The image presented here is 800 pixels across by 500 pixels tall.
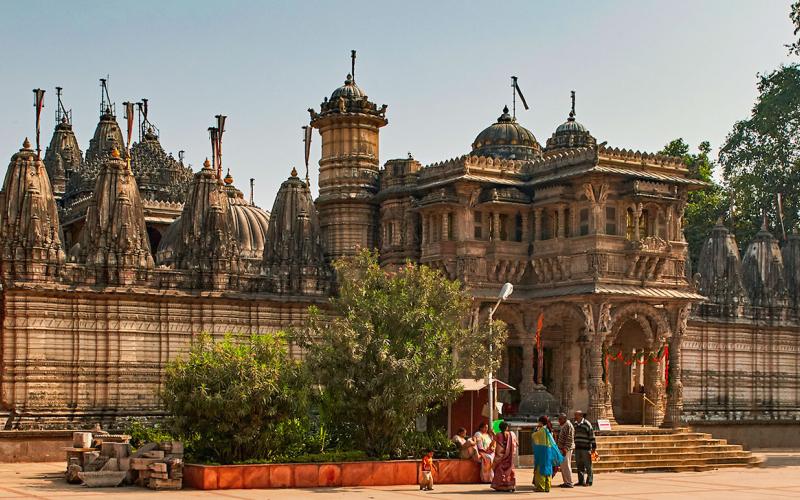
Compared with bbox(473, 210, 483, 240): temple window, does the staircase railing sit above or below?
below

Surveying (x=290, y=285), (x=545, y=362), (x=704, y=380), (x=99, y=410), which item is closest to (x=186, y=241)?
(x=290, y=285)

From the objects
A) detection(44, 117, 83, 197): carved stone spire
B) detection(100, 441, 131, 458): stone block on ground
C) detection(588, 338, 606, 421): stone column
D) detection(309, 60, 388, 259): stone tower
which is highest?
detection(44, 117, 83, 197): carved stone spire

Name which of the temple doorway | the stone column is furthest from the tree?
the temple doorway

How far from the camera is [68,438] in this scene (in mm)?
A: 36625

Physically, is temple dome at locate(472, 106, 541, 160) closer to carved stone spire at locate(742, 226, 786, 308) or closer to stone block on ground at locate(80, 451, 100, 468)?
carved stone spire at locate(742, 226, 786, 308)

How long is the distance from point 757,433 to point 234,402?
26.3 meters

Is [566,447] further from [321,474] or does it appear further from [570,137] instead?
[570,137]

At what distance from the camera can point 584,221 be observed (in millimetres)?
40875

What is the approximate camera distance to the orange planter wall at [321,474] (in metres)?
27.2

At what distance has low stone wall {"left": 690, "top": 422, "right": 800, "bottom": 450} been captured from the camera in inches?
1842

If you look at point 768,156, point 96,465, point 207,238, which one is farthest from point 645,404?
point 768,156

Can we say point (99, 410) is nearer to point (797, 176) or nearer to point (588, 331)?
point (588, 331)

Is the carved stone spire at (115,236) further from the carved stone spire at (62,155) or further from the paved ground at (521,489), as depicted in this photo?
the carved stone spire at (62,155)

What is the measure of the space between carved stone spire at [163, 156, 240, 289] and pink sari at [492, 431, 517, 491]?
14.6 metres
